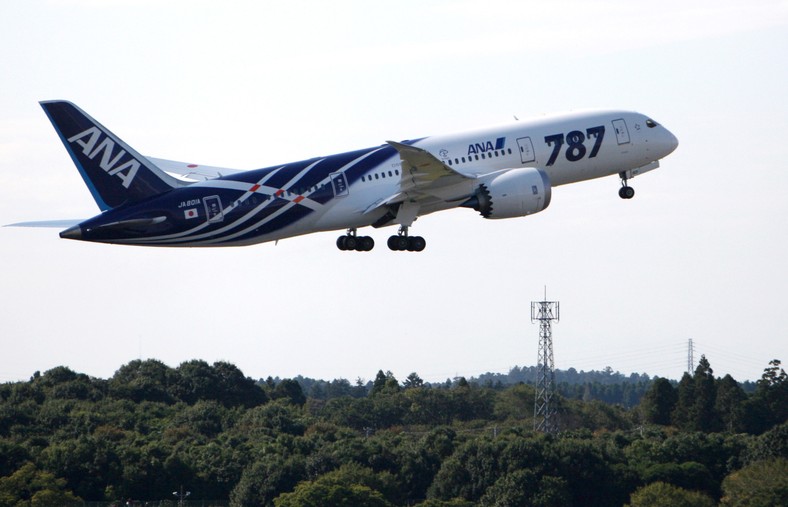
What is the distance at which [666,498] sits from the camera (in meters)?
90.5

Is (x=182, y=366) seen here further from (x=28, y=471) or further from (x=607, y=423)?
(x=28, y=471)

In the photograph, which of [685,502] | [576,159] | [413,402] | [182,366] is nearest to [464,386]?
[413,402]

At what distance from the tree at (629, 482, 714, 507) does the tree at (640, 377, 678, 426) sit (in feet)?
164

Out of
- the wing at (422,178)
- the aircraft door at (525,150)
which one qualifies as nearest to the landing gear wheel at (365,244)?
the wing at (422,178)

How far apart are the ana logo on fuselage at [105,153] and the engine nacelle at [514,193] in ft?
52.1

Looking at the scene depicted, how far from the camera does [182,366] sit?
5866 inches

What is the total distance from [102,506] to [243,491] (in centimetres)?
920

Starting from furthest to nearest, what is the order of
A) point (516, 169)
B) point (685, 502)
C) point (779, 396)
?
point (779, 396) < point (685, 502) < point (516, 169)

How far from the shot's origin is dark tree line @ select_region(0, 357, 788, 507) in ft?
308

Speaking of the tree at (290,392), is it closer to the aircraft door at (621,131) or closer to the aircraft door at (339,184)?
the aircraft door at (621,131)

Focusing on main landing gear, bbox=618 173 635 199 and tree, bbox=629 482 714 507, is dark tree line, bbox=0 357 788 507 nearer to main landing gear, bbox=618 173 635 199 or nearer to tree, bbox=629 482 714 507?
tree, bbox=629 482 714 507

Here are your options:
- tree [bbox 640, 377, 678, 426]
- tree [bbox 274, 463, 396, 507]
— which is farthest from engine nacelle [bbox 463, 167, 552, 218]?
tree [bbox 640, 377, 678, 426]

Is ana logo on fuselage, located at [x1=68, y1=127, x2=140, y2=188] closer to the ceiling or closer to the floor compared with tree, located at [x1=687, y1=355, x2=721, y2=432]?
closer to the ceiling

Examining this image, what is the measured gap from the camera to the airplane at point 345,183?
65.2m
